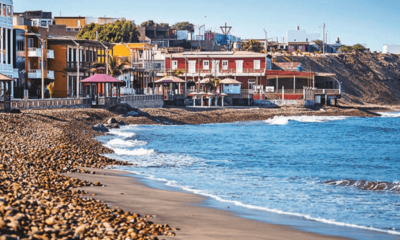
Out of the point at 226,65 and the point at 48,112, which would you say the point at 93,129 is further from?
the point at 226,65

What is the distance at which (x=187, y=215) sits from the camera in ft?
39.0

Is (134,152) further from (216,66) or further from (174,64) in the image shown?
(174,64)

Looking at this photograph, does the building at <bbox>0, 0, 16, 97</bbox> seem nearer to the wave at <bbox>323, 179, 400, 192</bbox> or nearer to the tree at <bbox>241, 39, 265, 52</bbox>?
the wave at <bbox>323, 179, 400, 192</bbox>

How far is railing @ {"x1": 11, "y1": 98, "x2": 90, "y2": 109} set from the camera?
1636 inches

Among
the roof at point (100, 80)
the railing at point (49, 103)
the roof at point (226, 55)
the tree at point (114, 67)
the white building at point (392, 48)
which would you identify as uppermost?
the white building at point (392, 48)

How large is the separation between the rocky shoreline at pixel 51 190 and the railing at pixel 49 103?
5323mm

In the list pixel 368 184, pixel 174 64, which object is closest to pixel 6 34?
pixel 174 64

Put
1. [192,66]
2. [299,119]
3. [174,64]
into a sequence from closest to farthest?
[299,119] → [192,66] → [174,64]

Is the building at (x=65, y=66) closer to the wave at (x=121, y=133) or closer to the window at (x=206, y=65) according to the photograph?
the wave at (x=121, y=133)

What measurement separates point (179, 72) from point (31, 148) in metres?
65.1

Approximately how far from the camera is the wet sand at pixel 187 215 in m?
10.3

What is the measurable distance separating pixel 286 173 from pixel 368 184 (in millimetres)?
3637

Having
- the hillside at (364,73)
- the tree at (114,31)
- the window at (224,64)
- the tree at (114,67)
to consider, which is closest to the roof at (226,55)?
the window at (224,64)

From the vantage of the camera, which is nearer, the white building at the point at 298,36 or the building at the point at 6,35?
the building at the point at 6,35
